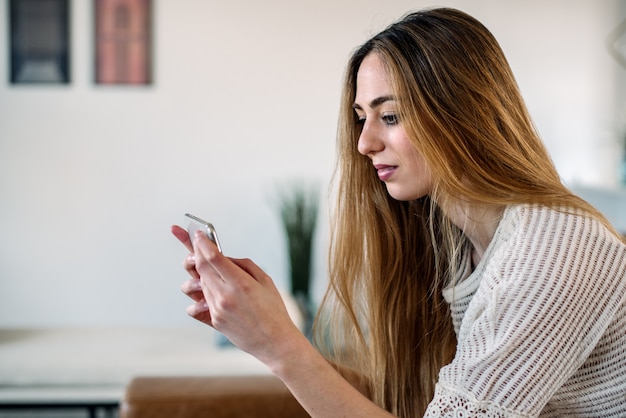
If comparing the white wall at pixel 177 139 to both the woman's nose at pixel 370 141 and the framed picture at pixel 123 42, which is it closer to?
the framed picture at pixel 123 42

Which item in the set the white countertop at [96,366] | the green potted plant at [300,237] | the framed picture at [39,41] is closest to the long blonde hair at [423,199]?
the white countertop at [96,366]

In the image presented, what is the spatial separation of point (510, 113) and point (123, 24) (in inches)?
124

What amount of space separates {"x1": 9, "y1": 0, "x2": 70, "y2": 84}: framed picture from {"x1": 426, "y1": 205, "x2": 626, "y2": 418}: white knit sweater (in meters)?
3.36

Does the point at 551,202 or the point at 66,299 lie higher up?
the point at 551,202

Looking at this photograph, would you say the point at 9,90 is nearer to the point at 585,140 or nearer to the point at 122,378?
the point at 122,378

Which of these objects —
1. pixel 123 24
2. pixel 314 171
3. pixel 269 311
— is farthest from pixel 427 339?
pixel 123 24

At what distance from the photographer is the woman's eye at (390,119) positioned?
1544mm

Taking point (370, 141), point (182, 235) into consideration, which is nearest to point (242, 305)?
point (182, 235)

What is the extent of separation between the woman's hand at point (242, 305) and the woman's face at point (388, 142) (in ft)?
1.12

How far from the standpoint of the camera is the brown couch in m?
1.92

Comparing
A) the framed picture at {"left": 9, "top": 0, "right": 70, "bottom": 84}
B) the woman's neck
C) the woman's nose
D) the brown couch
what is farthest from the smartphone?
the framed picture at {"left": 9, "top": 0, "right": 70, "bottom": 84}

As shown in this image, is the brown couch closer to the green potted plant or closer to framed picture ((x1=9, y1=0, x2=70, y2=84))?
the green potted plant

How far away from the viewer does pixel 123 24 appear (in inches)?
169

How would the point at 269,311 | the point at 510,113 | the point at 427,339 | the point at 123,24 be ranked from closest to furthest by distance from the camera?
the point at 269,311 < the point at 510,113 < the point at 427,339 < the point at 123,24
